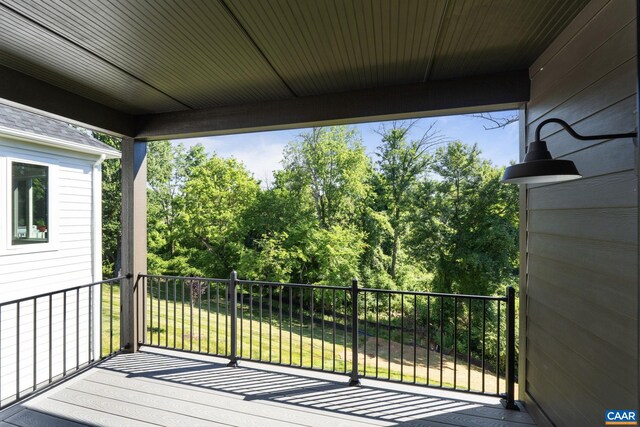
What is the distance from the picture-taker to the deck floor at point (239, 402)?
218 centimetres

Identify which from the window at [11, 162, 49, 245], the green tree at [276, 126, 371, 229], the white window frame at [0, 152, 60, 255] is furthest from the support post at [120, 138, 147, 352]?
the green tree at [276, 126, 371, 229]

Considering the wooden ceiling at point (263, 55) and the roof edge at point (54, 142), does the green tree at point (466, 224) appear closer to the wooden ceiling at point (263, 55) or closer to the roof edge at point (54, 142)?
the wooden ceiling at point (263, 55)

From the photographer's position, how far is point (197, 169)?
1161cm

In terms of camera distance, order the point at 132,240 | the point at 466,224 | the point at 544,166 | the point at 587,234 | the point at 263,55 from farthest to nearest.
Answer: the point at 466,224 → the point at 132,240 → the point at 263,55 → the point at 587,234 → the point at 544,166

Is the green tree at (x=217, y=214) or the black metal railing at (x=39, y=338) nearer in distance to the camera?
the black metal railing at (x=39, y=338)

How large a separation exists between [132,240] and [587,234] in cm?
357

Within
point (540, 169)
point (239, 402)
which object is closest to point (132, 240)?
point (239, 402)

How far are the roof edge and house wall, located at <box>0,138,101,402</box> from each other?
0.40 ft

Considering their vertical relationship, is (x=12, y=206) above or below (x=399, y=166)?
below

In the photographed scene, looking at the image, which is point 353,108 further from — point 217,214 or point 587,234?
point 217,214

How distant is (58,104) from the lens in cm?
254

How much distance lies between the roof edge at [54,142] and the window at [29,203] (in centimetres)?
34

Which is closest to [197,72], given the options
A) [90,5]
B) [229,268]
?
[90,5]

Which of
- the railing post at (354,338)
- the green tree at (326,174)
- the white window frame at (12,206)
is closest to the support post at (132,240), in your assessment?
the white window frame at (12,206)
